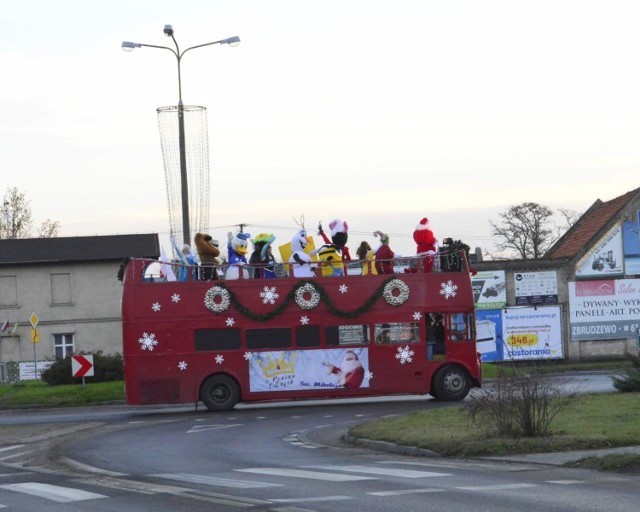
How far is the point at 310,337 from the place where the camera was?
3098 cm

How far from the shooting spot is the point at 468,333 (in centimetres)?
3105

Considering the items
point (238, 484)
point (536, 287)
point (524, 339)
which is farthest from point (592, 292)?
point (238, 484)

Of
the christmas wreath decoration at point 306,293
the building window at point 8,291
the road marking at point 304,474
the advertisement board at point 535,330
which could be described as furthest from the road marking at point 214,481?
the building window at point 8,291

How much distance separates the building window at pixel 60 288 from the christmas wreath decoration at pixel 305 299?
1347 inches

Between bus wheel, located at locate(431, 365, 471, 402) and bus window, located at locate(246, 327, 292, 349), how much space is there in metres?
3.82

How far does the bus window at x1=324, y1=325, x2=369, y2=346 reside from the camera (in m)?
31.0

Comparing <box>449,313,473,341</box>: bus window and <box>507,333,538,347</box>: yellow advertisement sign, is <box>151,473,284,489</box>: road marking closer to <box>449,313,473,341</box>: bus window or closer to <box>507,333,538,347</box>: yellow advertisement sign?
<box>449,313,473,341</box>: bus window

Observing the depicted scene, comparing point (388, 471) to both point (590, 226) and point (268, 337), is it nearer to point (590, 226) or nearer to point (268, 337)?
point (268, 337)

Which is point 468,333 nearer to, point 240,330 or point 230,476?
point 240,330

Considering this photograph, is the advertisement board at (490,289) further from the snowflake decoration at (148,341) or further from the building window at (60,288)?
the snowflake decoration at (148,341)

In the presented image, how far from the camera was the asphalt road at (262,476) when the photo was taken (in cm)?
1177

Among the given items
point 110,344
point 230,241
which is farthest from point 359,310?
point 110,344

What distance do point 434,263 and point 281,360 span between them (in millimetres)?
4518

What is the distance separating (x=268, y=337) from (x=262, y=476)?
15790 mm
